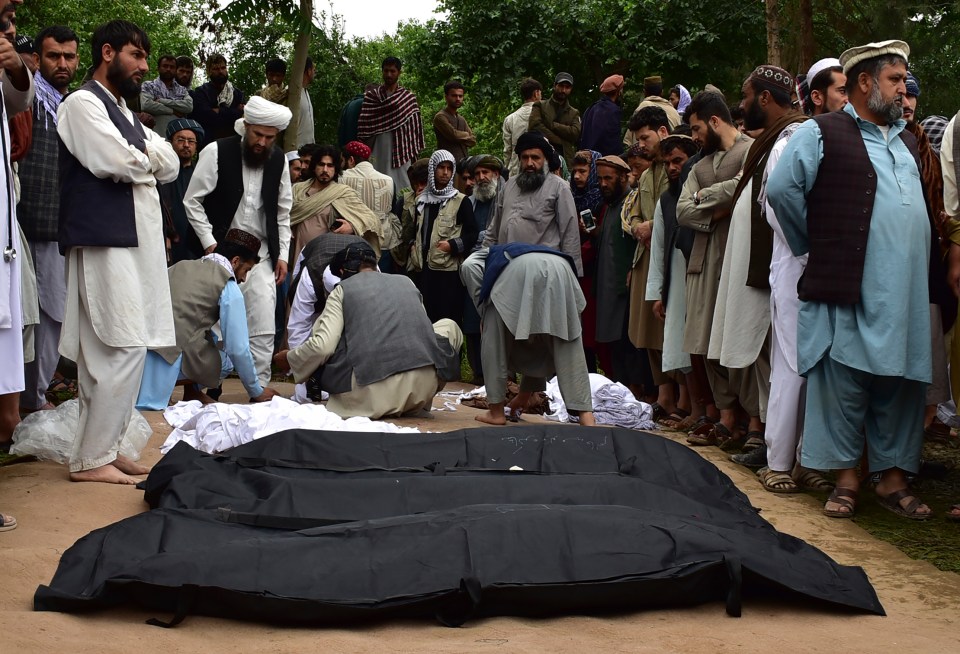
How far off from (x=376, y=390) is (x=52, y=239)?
217 centimetres

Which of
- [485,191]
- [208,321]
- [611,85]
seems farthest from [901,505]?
[611,85]

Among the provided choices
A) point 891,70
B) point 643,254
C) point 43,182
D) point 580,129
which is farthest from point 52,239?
point 580,129

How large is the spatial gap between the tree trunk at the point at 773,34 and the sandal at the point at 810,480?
345 inches

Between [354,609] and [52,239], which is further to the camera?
[52,239]

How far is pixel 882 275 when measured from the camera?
5.22 m

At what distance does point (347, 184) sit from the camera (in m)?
10.7

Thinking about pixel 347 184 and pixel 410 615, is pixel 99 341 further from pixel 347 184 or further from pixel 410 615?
pixel 347 184

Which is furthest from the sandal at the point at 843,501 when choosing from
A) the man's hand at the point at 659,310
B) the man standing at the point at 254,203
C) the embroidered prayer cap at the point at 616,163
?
the man standing at the point at 254,203

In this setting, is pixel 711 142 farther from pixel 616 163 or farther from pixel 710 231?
pixel 616 163

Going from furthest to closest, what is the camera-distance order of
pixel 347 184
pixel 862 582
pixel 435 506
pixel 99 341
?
pixel 347 184 → pixel 99 341 → pixel 435 506 → pixel 862 582

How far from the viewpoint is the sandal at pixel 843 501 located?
5312 millimetres

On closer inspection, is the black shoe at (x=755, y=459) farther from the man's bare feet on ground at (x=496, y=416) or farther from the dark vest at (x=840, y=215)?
the man's bare feet on ground at (x=496, y=416)

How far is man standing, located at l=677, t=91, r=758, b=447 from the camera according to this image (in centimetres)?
692

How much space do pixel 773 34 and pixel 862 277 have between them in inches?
373
